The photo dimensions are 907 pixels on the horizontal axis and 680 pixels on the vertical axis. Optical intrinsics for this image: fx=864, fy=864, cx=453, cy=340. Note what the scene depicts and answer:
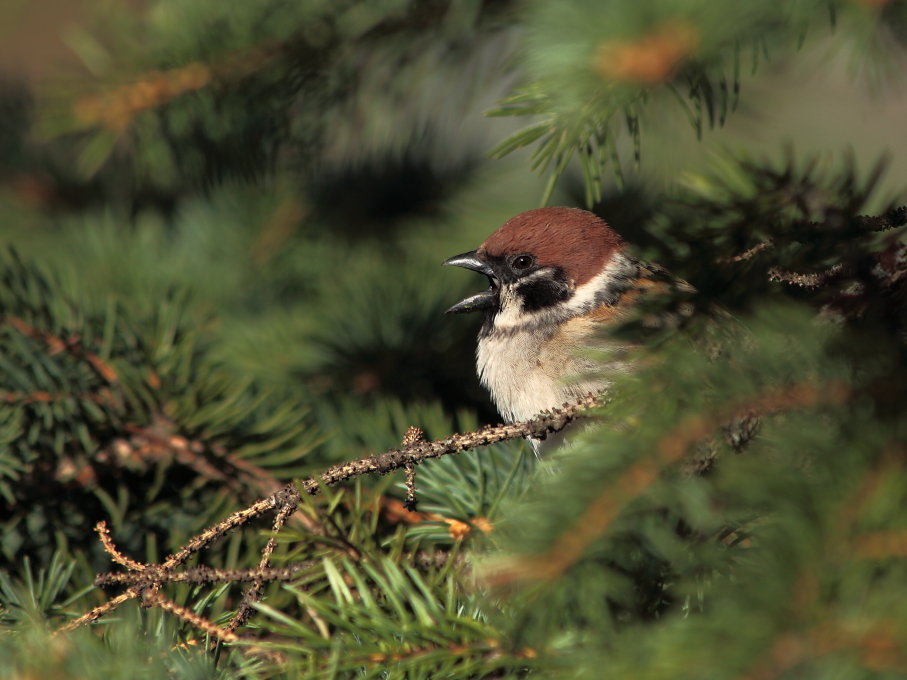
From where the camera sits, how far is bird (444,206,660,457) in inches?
80.2

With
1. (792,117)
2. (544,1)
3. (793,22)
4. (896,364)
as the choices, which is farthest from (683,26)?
(792,117)

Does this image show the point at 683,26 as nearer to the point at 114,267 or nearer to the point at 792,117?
the point at 114,267

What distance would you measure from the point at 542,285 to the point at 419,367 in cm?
40

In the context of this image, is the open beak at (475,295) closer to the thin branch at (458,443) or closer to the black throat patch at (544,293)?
the black throat patch at (544,293)

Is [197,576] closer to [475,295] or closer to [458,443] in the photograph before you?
[458,443]

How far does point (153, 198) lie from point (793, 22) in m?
1.95

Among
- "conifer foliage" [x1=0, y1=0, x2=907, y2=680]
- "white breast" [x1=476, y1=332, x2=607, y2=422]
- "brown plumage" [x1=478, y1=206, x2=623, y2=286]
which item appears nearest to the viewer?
"conifer foliage" [x1=0, y1=0, x2=907, y2=680]

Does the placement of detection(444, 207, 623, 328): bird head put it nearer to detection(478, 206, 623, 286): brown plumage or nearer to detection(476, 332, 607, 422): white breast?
detection(478, 206, 623, 286): brown plumage

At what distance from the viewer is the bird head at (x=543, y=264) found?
2158mm

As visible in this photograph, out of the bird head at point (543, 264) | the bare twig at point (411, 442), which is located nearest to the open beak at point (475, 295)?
the bird head at point (543, 264)

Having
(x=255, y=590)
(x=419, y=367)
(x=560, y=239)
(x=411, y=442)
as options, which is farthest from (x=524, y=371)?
(x=255, y=590)

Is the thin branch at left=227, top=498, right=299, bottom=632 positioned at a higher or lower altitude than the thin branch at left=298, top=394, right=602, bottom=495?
lower

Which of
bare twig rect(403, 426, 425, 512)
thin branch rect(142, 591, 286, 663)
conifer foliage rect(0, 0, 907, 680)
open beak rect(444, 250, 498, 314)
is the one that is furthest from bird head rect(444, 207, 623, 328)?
thin branch rect(142, 591, 286, 663)

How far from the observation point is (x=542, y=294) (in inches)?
88.4
